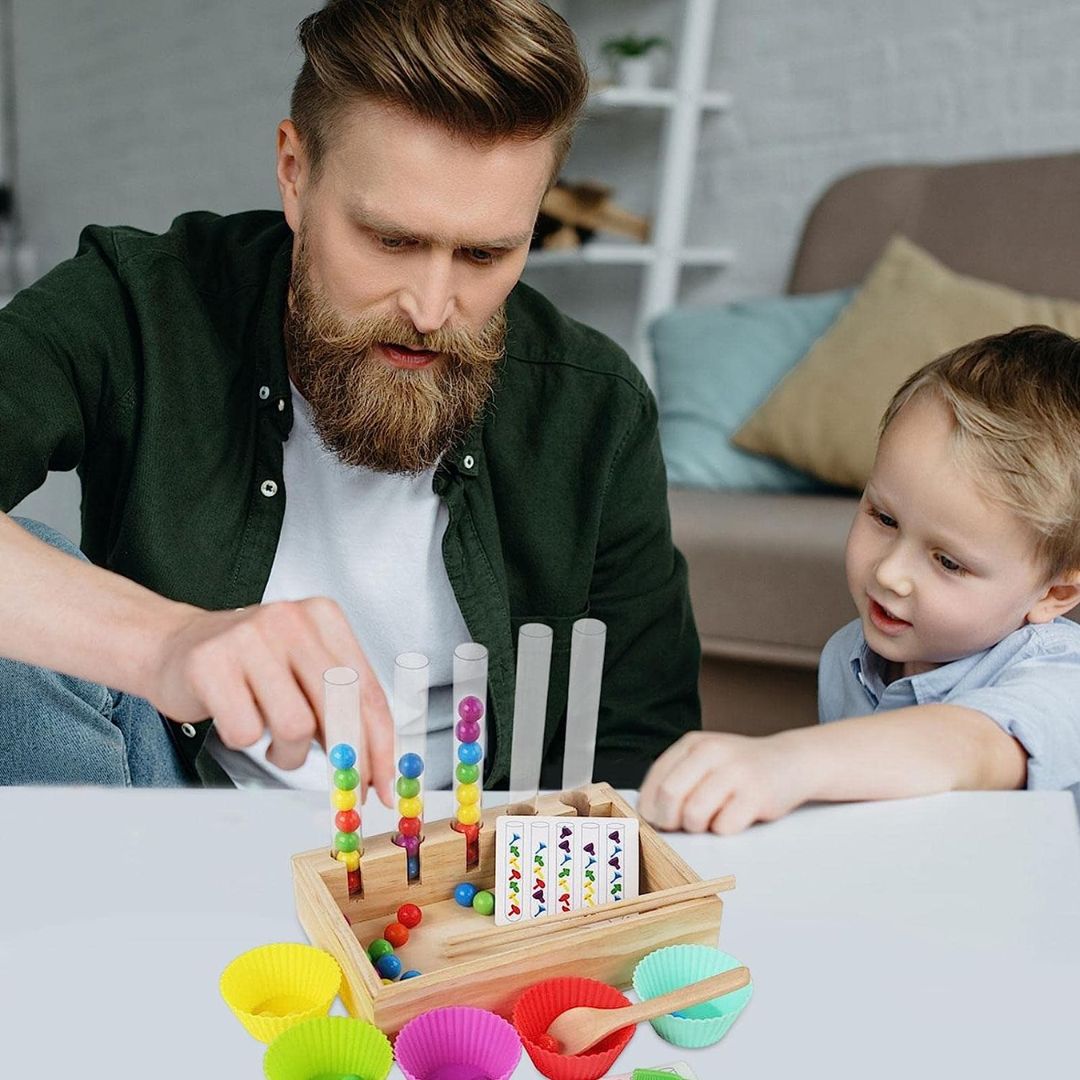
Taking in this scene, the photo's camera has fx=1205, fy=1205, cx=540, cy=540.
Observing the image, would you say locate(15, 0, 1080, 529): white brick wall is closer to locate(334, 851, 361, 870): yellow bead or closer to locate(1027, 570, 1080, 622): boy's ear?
locate(1027, 570, 1080, 622): boy's ear

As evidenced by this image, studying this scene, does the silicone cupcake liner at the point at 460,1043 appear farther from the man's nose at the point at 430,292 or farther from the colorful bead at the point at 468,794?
the man's nose at the point at 430,292

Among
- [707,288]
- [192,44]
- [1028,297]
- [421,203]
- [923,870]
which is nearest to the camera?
[923,870]

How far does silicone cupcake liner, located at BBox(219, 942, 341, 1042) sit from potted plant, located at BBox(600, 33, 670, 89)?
2.57 metres

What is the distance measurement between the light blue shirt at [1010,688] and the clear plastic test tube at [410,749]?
1.46 ft

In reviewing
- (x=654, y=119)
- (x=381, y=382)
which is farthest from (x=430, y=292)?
(x=654, y=119)

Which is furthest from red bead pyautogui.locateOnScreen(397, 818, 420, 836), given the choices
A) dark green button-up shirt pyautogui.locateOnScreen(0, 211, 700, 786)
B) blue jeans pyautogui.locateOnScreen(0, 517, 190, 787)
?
dark green button-up shirt pyautogui.locateOnScreen(0, 211, 700, 786)

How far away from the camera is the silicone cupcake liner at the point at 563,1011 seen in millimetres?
570

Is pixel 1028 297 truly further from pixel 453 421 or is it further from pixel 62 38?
pixel 62 38

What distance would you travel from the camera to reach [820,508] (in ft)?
6.30

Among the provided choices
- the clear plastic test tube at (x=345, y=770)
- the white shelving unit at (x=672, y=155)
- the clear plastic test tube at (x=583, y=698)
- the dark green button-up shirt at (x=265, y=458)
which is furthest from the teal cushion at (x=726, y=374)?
the clear plastic test tube at (x=345, y=770)

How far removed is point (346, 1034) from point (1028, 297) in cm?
179

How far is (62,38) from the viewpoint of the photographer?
3.76 metres

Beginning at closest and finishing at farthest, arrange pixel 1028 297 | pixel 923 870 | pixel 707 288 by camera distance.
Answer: pixel 923 870
pixel 1028 297
pixel 707 288

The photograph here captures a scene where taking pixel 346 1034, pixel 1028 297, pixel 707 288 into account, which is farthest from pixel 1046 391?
pixel 707 288
